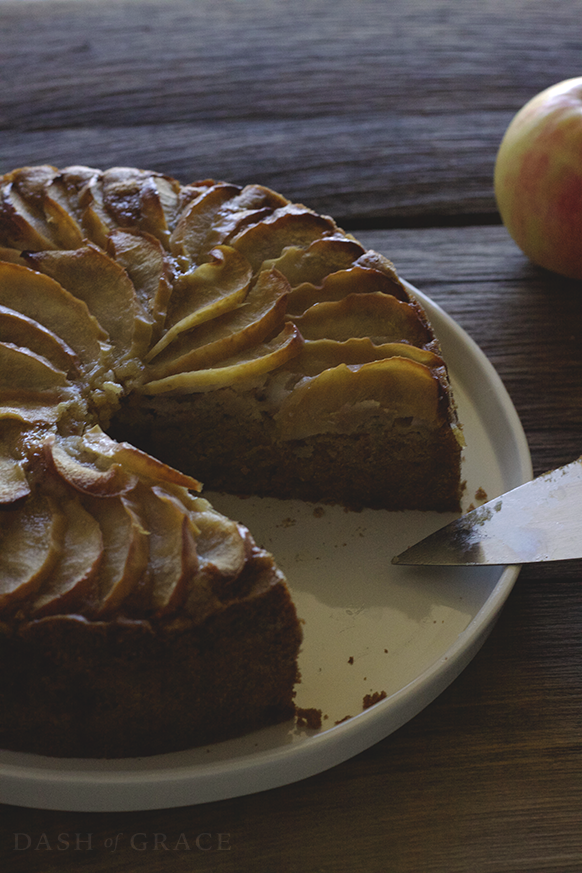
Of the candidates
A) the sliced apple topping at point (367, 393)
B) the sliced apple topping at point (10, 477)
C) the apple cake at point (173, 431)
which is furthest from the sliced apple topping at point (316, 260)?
the sliced apple topping at point (10, 477)

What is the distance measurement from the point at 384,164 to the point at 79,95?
1612 millimetres

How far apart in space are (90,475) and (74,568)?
271 mm

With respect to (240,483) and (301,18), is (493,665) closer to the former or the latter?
(240,483)

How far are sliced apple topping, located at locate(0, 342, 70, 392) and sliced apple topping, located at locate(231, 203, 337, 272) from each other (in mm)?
744

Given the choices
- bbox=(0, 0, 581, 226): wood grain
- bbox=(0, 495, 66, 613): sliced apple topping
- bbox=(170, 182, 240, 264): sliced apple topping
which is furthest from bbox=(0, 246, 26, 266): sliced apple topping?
bbox=(0, 0, 581, 226): wood grain

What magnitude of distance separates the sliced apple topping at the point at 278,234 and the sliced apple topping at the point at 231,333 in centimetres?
14

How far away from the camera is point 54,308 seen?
98.2 inches

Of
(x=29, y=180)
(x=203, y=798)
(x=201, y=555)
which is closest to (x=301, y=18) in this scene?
(x=29, y=180)

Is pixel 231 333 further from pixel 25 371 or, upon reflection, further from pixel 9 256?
pixel 9 256

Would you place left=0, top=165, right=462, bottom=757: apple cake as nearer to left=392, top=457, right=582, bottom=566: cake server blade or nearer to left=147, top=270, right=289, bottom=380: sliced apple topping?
left=147, top=270, right=289, bottom=380: sliced apple topping

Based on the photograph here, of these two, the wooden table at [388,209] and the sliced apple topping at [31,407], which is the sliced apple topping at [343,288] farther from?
the sliced apple topping at [31,407]

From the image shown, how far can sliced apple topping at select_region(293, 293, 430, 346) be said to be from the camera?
2543mm

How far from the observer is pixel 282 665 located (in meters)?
1.96

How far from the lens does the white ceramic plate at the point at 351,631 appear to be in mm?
1812
